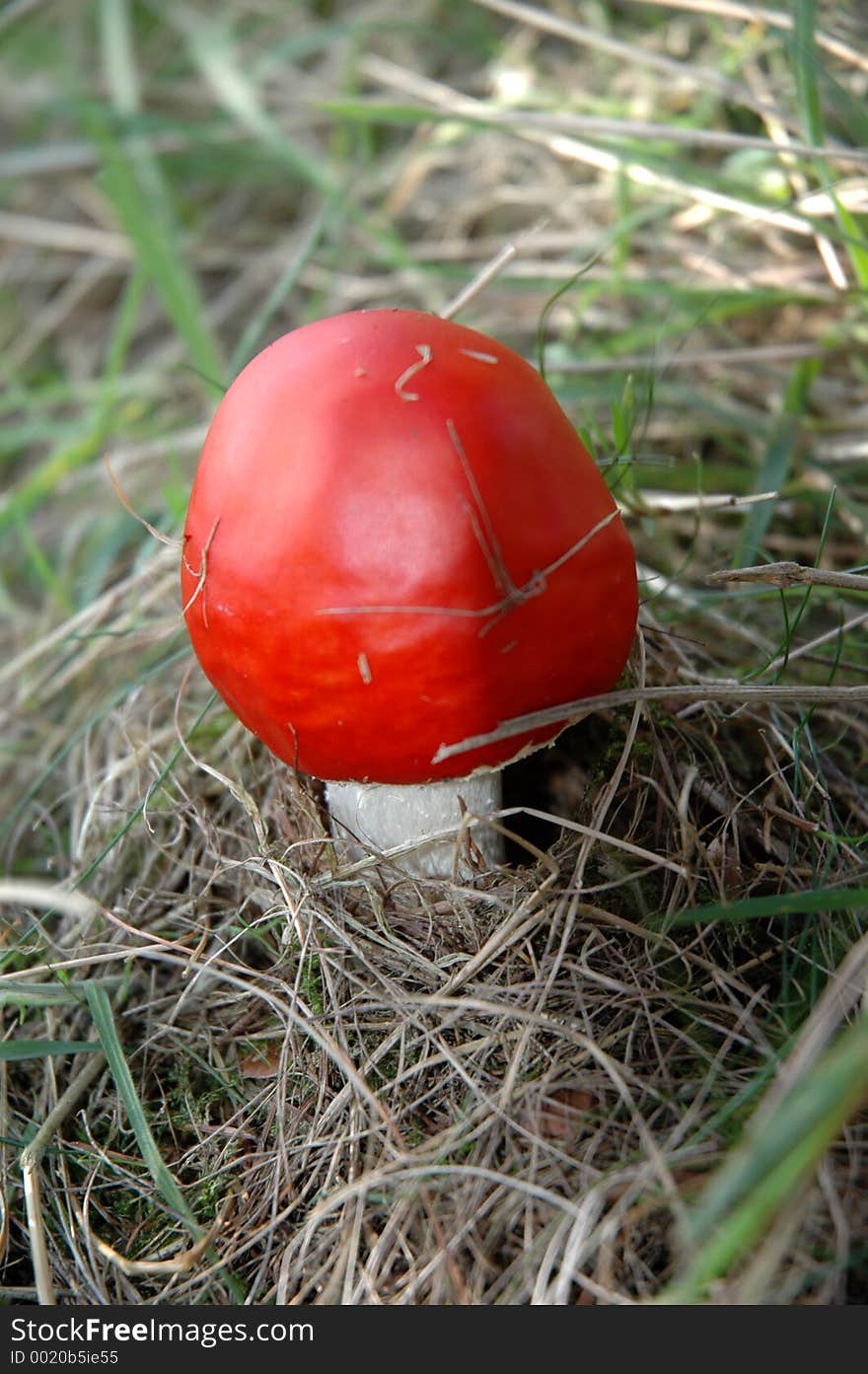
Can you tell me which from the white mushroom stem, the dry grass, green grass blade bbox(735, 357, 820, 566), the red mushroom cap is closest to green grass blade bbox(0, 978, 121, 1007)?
the dry grass

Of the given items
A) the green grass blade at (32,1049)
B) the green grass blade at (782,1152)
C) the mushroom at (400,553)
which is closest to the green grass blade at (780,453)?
the mushroom at (400,553)

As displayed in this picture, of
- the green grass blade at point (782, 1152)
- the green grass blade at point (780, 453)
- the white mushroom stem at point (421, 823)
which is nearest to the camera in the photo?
the green grass blade at point (782, 1152)

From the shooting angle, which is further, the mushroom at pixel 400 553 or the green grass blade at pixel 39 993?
the green grass blade at pixel 39 993

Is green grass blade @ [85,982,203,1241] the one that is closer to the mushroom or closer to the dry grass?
the dry grass

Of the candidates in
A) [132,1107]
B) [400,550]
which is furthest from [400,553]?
[132,1107]

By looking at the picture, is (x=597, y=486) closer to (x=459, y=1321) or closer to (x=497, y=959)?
(x=497, y=959)

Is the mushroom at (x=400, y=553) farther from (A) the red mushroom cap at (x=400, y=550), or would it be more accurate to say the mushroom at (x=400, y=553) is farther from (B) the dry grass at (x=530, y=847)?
(B) the dry grass at (x=530, y=847)

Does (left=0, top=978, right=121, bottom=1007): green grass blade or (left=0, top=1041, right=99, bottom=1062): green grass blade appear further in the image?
(left=0, top=978, right=121, bottom=1007): green grass blade

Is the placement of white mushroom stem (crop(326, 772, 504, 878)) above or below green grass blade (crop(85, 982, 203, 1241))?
above
